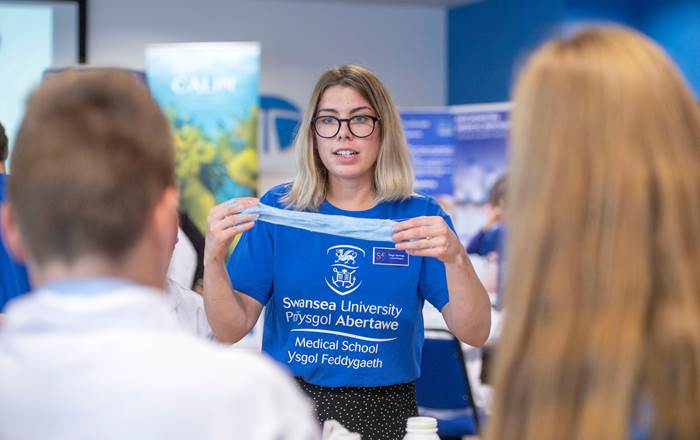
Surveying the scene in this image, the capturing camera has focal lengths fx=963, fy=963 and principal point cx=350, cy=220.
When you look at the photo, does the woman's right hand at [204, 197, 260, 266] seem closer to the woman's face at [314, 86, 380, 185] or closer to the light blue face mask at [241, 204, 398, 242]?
the light blue face mask at [241, 204, 398, 242]

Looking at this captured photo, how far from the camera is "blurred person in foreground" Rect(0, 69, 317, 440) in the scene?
104cm

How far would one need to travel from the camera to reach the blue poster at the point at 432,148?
820 centimetres

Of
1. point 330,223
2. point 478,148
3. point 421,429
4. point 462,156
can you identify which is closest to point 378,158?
point 330,223

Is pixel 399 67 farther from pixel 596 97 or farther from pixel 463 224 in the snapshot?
pixel 596 97

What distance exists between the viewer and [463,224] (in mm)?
7965

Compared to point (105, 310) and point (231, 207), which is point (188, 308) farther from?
point (105, 310)

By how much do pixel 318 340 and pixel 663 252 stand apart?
1.63 m

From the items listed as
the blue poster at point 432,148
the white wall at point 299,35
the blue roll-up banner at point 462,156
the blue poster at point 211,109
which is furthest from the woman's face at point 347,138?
the white wall at point 299,35

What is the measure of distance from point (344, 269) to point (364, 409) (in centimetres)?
39

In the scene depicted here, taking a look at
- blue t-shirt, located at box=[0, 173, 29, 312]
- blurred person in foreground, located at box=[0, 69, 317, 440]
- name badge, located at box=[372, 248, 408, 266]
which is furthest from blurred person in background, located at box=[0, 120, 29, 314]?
A: blurred person in foreground, located at box=[0, 69, 317, 440]

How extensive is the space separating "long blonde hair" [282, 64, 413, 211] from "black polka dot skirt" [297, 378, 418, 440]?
54 centimetres

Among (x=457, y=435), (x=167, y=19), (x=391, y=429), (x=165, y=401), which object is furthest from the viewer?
(x=167, y=19)

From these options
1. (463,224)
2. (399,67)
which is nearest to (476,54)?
(399,67)

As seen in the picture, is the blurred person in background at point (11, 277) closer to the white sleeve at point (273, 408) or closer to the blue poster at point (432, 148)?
the white sleeve at point (273, 408)
